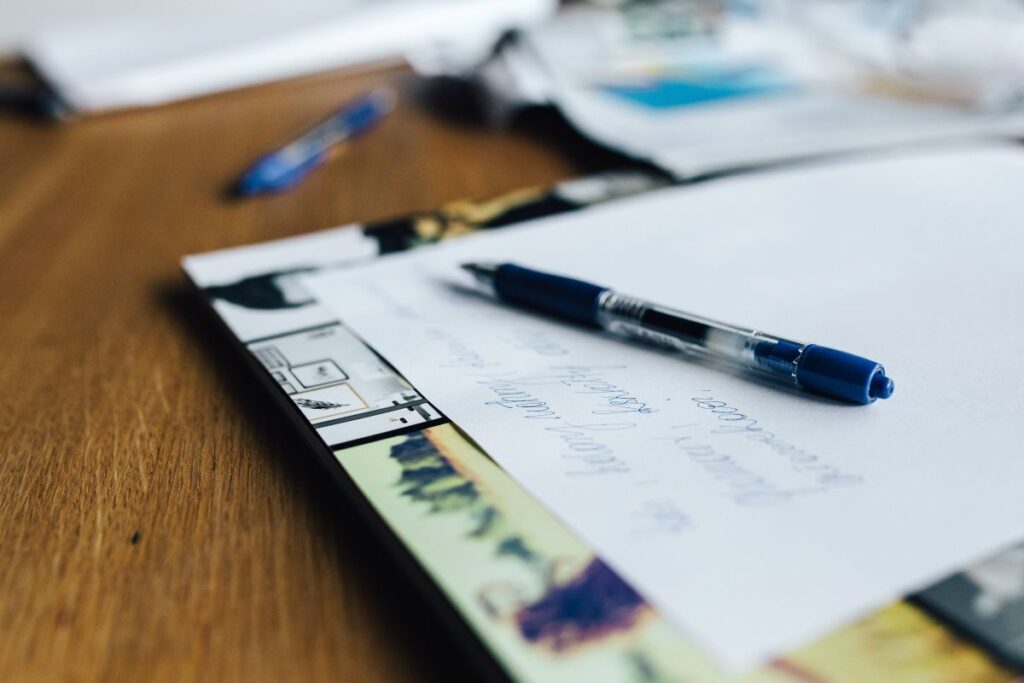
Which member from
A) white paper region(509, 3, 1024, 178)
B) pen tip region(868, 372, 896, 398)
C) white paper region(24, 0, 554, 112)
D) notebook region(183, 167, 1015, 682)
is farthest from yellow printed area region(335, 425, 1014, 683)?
white paper region(24, 0, 554, 112)

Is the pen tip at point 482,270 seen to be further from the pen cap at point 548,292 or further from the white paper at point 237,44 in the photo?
the white paper at point 237,44

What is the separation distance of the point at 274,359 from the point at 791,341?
0.69 feet

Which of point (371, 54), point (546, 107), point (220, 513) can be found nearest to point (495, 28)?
point (371, 54)

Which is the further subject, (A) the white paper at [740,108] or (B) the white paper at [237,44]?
(B) the white paper at [237,44]

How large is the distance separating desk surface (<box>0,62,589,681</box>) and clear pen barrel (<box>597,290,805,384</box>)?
0.47 ft

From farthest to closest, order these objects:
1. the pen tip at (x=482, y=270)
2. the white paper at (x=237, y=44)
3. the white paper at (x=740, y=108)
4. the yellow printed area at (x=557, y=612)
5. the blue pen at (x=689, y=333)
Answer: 1. the white paper at (x=237, y=44)
2. the white paper at (x=740, y=108)
3. the pen tip at (x=482, y=270)
4. the blue pen at (x=689, y=333)
5. the yellow printed area at (x=557, y=612)

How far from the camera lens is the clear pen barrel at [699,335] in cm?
34

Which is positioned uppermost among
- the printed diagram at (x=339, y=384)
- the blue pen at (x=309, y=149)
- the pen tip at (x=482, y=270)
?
the blue pen at (x=309, y=149)

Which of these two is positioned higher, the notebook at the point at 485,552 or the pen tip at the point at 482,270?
the pen tip at the point at 482,270

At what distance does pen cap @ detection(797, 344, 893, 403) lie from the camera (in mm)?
314

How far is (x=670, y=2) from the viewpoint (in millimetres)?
1002

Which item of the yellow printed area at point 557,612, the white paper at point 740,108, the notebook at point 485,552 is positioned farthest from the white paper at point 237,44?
the yellow printed area at point 557,612

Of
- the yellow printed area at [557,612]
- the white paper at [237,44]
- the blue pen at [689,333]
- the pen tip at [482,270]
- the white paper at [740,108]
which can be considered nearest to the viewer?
the yellow printed area at [557,612]

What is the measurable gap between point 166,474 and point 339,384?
2.8 inches
